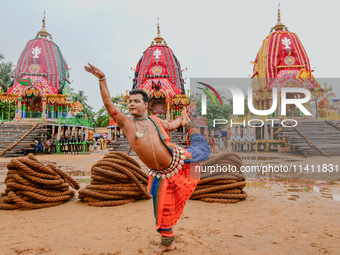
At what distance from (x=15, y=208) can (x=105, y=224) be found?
1.79 metres

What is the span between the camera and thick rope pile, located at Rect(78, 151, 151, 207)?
165 inches

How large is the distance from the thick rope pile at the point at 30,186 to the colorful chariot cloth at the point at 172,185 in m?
2.37

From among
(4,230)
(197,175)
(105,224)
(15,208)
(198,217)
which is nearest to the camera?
(197,175)

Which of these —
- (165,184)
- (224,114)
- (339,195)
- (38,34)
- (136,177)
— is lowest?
(339,195)

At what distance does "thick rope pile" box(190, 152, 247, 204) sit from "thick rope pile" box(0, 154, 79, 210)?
250 centimetres

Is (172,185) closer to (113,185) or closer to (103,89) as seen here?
(103,89)

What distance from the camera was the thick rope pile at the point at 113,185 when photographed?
4203mm

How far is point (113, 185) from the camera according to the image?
4.31 meters

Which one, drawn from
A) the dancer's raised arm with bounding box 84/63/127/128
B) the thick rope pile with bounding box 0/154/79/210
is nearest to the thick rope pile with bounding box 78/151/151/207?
the thick rope pile with bounding box 0/154/79/210

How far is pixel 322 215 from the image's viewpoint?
11.7 ft

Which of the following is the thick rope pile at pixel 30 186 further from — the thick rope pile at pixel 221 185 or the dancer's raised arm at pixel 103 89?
the thick rope pile at pixel 221 185

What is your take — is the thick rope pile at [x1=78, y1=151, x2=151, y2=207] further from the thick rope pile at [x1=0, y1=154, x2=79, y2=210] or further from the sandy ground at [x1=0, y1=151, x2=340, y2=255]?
A: the thick rope pile at [x1=0, y1=154, x2=79, y2=210]

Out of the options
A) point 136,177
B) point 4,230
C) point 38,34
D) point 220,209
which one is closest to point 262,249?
point 220,209

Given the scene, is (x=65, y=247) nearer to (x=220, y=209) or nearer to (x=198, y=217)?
(x=198, y=217)
